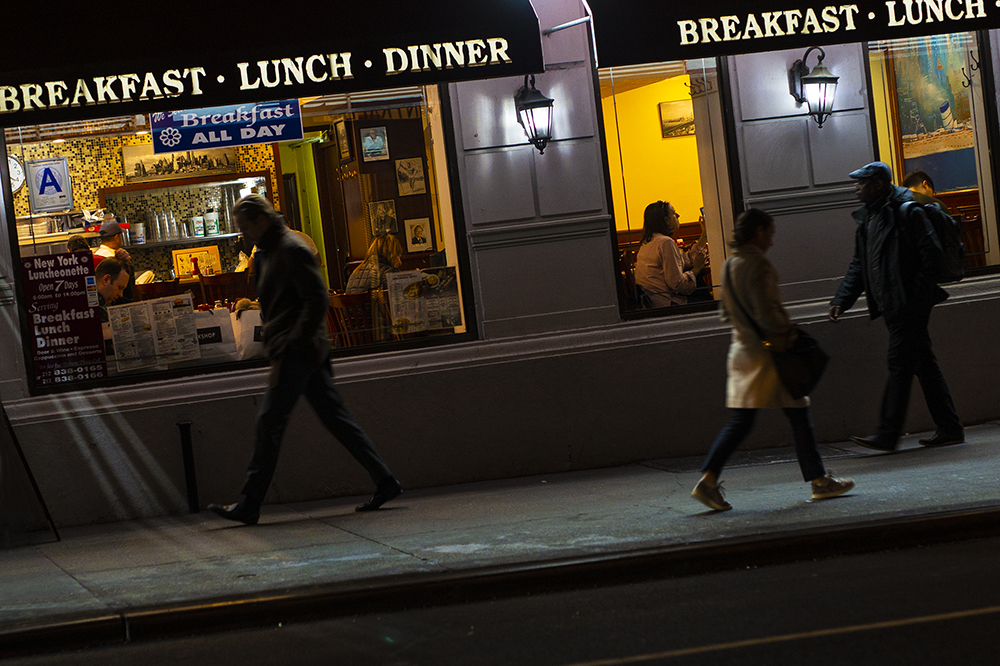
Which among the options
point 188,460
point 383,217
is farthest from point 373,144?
point 188,460

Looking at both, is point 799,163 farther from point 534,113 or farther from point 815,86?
point 534,113

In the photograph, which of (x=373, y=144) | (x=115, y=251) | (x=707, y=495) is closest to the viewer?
(x=707, y=495)

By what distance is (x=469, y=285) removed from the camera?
28.3 ft

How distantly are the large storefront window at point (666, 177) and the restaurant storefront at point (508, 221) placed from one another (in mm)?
26

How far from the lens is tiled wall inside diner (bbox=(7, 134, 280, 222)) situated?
328 inches

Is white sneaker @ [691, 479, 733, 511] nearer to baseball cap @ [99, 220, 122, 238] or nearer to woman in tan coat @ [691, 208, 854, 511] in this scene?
woman in tan coat @ [691, 208, 854, 511]

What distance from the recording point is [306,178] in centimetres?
863

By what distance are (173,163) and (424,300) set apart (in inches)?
88.3

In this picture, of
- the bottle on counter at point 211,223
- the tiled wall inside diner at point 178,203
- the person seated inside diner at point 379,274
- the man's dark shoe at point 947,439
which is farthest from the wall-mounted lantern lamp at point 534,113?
the man's dark shoe at point 947,439

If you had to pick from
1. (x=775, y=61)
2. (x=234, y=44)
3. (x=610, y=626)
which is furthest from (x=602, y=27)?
(x=610, y=626)

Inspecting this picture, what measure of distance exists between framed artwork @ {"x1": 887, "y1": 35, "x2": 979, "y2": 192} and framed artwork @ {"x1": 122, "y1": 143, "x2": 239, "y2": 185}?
5548 mm

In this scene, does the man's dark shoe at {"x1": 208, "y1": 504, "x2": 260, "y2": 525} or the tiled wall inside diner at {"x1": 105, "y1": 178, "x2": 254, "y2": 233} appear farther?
the tiled wall inside diner at {"x1": 105, "y1": 178, "x2": 254, "y2": 233}

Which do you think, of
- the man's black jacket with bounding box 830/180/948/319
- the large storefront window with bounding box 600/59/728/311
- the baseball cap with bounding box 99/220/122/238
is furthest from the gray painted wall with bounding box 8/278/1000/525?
the baseball cap with bounding box 99/220/122/238

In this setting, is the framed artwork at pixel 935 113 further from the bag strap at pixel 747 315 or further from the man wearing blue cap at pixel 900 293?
the bag strap at pixel 747 315
